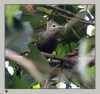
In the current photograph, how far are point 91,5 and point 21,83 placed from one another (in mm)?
345

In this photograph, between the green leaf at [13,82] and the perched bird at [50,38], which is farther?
the perched bird at [50,38]

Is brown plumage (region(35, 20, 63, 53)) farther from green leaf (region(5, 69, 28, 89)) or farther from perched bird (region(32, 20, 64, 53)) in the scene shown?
green leaf (region(5, 69, 28, 89))

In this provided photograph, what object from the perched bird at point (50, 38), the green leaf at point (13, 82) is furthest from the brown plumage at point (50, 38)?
the green leaf at point (13, 82)

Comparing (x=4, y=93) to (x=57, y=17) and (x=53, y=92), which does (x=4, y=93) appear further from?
(x=57, y=17)

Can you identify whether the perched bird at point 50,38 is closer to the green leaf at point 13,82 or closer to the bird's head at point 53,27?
the bird's head at point 53,27

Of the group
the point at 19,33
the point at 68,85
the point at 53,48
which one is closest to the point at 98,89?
the point at 68,85

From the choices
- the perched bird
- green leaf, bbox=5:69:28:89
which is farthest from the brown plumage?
green leaf, bbox=5:69:28:89

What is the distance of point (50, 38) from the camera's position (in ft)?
3.72

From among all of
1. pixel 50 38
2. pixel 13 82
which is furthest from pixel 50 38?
pixel 13 82

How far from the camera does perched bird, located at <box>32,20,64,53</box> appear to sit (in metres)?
1.04

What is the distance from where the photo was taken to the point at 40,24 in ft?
3.17

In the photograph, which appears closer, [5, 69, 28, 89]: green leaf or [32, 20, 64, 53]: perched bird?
[5, 69, 28, 89]: green leaf

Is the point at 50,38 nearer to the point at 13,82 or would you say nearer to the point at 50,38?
the point at 50,38

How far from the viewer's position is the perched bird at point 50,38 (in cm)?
104
